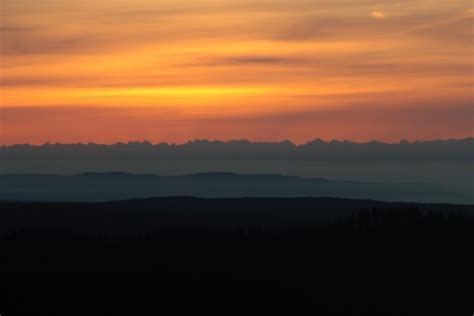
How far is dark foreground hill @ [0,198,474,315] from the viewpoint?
47062 millimetres

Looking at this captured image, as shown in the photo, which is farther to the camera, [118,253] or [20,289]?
[118,253]

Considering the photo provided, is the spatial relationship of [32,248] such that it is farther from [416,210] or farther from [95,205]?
[95,205]

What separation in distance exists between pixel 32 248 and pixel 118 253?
Answer: 364cm

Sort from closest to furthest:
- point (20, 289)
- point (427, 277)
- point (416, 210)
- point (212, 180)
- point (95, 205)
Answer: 1. point (20, 289)
2. point (427, 277)
3. point (416, 210)
4. point (95, 205)
5. point (212, 180)

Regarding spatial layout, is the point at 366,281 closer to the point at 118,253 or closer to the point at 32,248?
the point at 118,253

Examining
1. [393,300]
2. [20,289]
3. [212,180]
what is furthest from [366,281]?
[212,180]

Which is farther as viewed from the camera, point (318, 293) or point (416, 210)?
point (416, 210)

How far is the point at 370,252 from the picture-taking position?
53312 millimetres

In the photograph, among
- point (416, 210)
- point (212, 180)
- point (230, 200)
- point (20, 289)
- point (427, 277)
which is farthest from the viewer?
point (212, 180)

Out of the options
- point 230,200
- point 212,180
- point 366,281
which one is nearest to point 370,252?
point 366,281

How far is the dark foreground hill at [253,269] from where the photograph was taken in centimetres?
4706

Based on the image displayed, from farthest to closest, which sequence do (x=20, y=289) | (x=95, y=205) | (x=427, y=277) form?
(x=95, y=205) → (x=427, y=277) → (x=20, y=289)

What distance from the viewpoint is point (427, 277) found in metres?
51.2

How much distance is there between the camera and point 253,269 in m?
50.6
